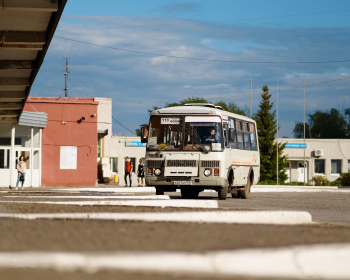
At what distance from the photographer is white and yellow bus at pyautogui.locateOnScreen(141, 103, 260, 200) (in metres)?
22.0

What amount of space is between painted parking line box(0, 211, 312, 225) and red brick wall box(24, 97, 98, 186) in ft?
111

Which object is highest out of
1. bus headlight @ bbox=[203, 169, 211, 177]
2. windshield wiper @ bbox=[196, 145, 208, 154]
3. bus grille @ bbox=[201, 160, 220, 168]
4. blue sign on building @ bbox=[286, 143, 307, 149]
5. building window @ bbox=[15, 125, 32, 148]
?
blue sign on building @ bbox=[286, 143, 307, 149]

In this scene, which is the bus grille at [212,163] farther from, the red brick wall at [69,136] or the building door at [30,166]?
the red brick wall at [69,136]

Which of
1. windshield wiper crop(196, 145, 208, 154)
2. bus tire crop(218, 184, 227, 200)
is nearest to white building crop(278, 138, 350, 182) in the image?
bus tire crop(218, 184, 227, 200)

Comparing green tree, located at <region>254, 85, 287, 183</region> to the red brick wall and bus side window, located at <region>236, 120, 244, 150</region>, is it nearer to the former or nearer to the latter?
the red brick wall

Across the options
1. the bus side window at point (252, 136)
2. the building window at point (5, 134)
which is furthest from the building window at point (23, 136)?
the bus side window at point (252, 136)

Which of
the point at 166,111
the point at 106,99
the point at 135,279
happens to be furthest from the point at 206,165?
the point at 106,99

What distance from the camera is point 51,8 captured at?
17.7m

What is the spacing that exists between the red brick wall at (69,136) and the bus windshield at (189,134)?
21.6m

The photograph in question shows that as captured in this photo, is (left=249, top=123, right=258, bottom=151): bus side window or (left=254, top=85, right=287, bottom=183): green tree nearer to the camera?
(left=249, top=123, right=258, bottom=151): bus side window

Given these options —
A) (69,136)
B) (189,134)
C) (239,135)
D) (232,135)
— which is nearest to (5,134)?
(69,136)

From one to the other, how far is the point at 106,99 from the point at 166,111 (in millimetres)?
47592

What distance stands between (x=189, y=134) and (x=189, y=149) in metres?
0.49

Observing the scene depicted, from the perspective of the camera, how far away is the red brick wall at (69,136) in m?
43.4
